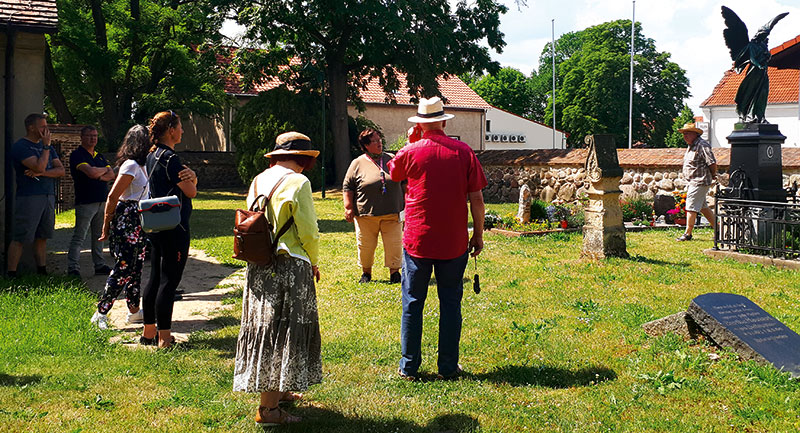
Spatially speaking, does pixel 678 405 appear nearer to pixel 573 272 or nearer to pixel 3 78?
pixel 573 272

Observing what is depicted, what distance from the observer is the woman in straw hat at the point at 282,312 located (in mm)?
4137

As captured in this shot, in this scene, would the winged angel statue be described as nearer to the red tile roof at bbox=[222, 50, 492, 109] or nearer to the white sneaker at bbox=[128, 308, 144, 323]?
the white sneaker at bbox=[128, 308, 144, 323]

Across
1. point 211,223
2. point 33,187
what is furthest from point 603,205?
point 211,223

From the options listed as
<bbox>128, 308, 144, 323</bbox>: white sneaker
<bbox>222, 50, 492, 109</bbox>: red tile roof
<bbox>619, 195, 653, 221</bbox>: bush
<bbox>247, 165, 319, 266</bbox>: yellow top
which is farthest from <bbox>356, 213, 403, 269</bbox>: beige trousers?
<bbox>222, 50, 492, 109</bbox>: red tile roof

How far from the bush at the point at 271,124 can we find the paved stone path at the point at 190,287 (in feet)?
47.7

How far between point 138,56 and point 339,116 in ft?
30.7

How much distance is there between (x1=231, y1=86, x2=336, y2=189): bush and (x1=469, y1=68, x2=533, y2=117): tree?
40705 millimetres

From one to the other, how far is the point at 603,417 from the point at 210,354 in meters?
3.20

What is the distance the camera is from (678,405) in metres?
4.54

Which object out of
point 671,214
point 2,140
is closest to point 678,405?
point 2,140

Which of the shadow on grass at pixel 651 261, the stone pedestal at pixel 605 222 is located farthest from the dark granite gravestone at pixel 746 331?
the stone pedestal at pixel 605 222

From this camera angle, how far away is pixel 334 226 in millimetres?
15938

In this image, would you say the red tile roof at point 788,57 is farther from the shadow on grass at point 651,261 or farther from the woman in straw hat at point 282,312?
the woman in straw hat at point 282,312

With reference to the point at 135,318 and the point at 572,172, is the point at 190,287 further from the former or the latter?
the point at 572,172
